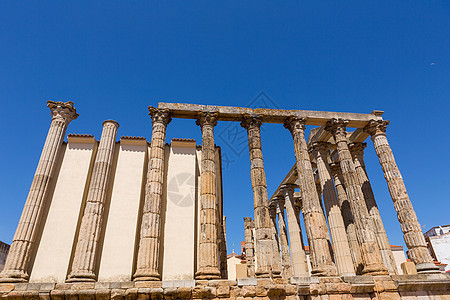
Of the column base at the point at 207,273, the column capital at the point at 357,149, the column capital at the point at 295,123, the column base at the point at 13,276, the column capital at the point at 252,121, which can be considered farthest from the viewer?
the column capital at the point at 357,149

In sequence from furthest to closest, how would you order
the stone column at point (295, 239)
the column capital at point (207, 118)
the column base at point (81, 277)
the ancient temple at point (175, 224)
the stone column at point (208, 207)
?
the stone column at point (295, 239) → the column capital at point (207, 118) → the stone column at point (208, 207) → the ancient temple at point (175, 224) → the column base at point (81, 277)

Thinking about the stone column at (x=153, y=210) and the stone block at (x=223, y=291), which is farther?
the stone column at (x=153, y=210)

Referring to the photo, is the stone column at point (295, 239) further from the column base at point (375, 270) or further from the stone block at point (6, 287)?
the stone block at point (6, 287)

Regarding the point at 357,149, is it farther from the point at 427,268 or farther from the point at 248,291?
the point at 248,291

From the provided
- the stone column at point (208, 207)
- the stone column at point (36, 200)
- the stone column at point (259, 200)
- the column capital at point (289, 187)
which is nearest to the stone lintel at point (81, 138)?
the stone column at point (36, 200)

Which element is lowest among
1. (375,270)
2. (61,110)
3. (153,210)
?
(375,270)

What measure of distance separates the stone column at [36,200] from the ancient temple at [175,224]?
4 centimetres

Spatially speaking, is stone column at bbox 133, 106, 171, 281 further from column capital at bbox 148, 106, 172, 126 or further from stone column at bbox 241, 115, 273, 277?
stone column at bbox 241, 115, 273, 277

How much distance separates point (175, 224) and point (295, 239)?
9743 mm

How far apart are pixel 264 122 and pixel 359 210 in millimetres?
6695

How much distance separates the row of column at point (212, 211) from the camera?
421 inches

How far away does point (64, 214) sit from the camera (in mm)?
11945

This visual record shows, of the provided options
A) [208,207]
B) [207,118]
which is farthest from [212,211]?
[207,118]

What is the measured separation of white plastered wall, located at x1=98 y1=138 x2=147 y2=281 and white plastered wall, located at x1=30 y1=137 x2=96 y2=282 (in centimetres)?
141
